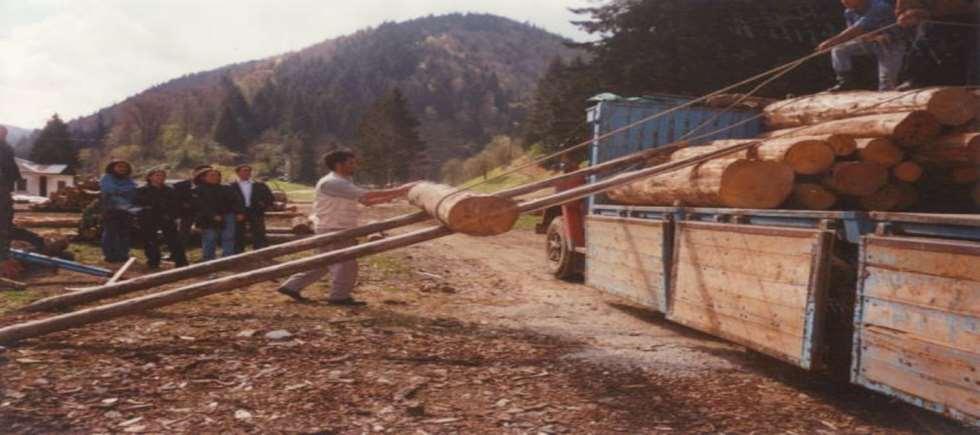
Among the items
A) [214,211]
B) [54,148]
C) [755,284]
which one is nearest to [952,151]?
[755,284]

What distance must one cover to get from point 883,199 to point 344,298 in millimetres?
5312

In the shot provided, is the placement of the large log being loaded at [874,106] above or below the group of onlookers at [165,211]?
above

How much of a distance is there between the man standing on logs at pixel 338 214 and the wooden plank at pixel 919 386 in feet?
15.1

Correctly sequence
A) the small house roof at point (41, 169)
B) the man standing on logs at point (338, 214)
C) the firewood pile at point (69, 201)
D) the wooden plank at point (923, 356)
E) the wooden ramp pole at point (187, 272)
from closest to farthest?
the wooden plank at point (923, 356)
the wooden ramp pole at point (187, 272)
the man standing on logs at point (338, 214)
the firewood pile at point (69, 201)
the small house roof at point (41, 169)

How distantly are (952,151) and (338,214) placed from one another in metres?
5.74

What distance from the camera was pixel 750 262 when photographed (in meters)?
4.73

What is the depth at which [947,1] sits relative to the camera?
926cm

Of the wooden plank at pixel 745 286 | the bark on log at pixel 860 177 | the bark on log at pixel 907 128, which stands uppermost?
the bark on log at pixel 907 128

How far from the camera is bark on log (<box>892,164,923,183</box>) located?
190 inches

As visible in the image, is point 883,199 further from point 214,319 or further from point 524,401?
point 214,319

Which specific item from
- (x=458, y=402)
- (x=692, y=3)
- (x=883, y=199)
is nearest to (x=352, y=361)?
(x=458, y=402)

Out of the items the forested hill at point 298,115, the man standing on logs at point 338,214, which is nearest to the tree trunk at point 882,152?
the man standing on logs at point 338,214

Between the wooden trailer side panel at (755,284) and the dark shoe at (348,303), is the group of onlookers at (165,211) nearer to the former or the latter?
the dark shoe at (348,303)

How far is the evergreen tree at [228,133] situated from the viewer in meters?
102
